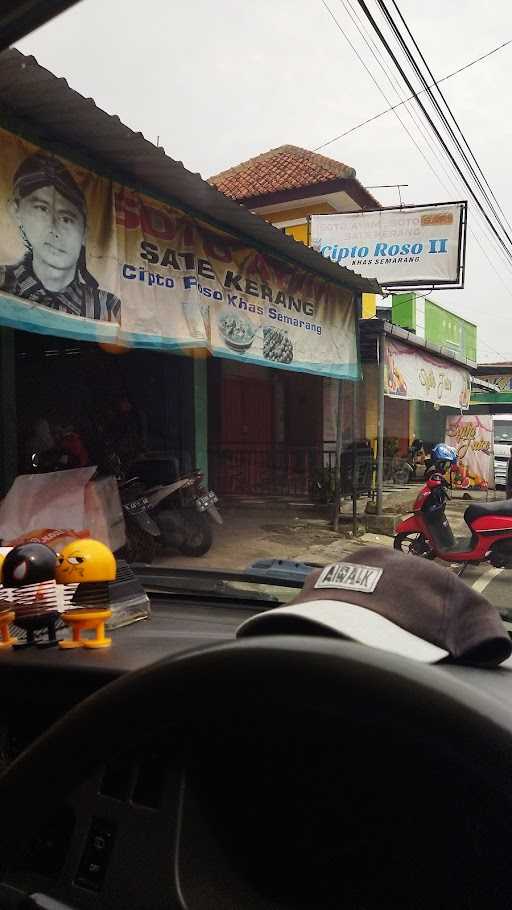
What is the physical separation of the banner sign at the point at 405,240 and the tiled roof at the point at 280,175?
2560 millimetres

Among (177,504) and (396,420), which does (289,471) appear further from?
(396,420)

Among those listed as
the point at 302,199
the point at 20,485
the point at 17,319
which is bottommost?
the point at 20,485

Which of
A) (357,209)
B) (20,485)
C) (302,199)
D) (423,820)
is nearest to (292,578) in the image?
(423,820)

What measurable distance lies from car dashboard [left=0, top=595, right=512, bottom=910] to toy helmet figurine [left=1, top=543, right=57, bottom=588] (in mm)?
559

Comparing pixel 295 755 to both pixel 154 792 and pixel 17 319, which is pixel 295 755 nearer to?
pixel 154 792

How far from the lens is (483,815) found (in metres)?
0.77

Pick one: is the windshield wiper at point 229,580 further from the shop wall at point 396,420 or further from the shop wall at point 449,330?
the shop wall at point 449,330

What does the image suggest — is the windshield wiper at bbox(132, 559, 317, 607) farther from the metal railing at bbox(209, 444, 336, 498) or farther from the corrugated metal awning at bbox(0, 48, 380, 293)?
the metal railing at bbox(209, 444, 336, 498)

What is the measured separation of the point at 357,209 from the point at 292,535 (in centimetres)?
891

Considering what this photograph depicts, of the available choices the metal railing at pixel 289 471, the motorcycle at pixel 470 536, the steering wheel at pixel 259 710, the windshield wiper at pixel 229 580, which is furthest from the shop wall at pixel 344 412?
the steering wheel at pixel 259 710

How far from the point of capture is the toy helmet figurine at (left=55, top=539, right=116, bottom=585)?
61.5 inches

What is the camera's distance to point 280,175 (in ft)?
26.3

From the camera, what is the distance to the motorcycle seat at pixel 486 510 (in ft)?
9.30

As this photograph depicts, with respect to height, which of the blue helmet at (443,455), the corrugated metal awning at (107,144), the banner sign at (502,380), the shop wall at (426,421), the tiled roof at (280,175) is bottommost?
the blue helmet at (443,455)
